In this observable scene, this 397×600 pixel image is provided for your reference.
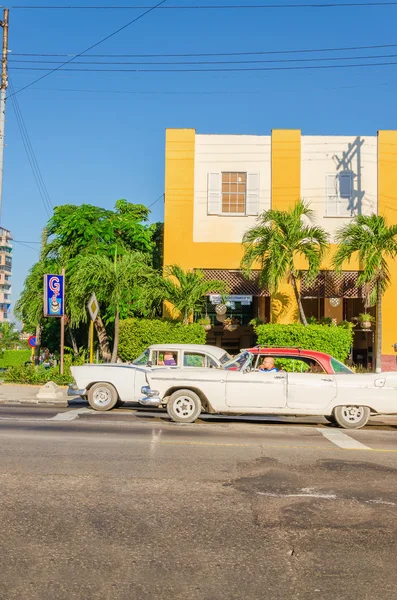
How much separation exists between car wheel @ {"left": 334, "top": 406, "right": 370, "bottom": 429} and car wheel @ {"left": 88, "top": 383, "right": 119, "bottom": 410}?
16.5ft

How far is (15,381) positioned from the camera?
25.0 metres

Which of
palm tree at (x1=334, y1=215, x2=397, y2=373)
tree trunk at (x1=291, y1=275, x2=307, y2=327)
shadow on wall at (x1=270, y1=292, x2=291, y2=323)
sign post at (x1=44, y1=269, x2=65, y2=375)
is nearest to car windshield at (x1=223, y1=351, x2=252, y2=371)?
palm tree at (x1=334, y1=215, x2=397, y2=373)

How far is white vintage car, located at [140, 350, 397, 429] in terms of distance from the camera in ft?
46.2

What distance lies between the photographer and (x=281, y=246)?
2480 centimetres

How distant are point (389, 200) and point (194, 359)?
14.5 m

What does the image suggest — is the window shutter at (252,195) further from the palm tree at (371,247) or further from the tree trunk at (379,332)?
the tree trunk at (379,332)

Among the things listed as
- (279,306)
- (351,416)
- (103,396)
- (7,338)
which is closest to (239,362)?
(351,416)

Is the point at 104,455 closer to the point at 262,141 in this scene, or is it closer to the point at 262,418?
the point at 262,418

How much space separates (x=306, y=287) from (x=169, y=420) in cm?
1379

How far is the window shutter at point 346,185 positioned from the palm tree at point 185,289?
6.14 m

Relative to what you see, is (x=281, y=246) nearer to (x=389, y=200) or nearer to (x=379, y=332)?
(x=379, y=332)

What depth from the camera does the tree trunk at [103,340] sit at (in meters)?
29.6

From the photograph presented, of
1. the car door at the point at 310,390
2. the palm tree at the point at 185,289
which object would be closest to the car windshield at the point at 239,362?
the car door at the point at 310,390

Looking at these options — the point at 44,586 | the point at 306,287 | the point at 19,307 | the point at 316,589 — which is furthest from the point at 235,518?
the point at 19,307
